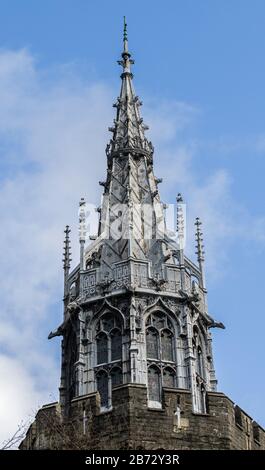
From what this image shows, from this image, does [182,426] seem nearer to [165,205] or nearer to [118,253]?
[118,253]

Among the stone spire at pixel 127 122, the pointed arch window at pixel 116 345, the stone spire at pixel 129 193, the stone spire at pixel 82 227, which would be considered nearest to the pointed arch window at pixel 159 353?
the pointed arch window at pixel 116 345

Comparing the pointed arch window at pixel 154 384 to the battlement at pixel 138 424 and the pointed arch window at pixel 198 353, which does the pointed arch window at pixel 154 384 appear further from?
the battlement at pixel 138 424

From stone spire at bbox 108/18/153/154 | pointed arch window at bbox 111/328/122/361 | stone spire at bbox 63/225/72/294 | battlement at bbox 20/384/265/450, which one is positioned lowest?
battlement at bbox 20/384/265/450

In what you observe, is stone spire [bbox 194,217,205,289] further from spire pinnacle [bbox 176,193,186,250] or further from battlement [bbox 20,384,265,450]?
battlement [bbox 20,384,265,450]

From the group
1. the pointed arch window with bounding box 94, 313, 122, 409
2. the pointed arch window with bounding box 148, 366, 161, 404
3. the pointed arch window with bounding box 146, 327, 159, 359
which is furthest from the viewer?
the pointed arch window with bounding box 146, 327, 159, 359

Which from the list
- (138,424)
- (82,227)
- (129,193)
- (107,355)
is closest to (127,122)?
(129,193)

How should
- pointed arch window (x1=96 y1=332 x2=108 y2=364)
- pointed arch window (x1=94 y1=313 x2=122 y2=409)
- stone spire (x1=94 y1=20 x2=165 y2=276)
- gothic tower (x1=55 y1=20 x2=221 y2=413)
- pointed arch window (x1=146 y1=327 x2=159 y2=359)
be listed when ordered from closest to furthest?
pointed arch window (x1=94 y1=313 x2=122 y2=409) → gothic tower (x1=55 y1=20 x2=221 y2=413) → pointed arch window (x1=146 y1=327 x2=159 y2=359) → pointed arch window (x1=96 y1=332 x2=108 y2=364) → stone spire (x1=94 y1=20 x2=165 y2=276)

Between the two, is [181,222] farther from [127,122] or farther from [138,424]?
[138,424]

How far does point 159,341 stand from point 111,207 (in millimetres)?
6122

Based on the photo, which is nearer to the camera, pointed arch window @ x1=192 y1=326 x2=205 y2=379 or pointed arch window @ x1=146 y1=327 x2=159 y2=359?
pointed arch window @ x1=146 y1=327 x2=159 y2=359

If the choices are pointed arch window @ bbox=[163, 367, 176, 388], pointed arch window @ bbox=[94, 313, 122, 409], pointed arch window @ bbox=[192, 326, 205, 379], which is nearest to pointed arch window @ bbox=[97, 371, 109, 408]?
pointed arch window @ bbox=[94, 313, 122, 409]

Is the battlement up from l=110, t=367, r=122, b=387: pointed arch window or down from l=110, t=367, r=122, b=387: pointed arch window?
down
